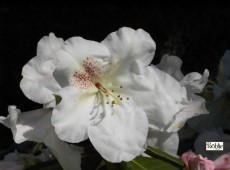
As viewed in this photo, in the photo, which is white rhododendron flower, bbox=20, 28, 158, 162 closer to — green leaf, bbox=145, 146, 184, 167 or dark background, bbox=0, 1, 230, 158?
green leaf, bbox=145, 146, 184, 167

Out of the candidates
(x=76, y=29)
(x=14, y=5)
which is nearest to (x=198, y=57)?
(x=76, y=29)

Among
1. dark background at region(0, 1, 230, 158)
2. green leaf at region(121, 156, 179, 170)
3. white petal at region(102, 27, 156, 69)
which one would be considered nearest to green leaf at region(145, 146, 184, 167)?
green leaf at region(121, 156, 179, 170)

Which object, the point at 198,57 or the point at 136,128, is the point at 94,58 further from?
the point at 198,57

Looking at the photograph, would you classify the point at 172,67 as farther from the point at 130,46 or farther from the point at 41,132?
the point at 41,132

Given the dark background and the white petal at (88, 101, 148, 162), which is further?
the dark background

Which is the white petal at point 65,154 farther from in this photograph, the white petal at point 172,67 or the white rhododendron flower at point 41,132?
the white petal at point 172,67

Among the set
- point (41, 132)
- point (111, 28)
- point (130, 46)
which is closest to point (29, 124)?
point (41, 132)
